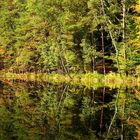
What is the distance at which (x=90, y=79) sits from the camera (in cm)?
4722

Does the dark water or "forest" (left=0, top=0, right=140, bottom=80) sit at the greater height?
"forest" (left=0, top=0, right=140, bottom=80)

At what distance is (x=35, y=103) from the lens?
29.9m

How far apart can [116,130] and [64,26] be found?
113 feet

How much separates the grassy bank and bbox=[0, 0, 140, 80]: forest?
0.89m

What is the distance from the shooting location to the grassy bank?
4114cm

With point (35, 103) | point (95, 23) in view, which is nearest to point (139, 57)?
point (95, 23)

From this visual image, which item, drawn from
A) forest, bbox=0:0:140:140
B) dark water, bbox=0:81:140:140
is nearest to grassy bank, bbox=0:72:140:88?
forest, bbox=0:0:140:140

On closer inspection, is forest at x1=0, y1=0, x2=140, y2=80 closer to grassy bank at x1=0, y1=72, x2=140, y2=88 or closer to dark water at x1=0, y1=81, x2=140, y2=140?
grassy bank at x1=0, y1=72, x2=140, y2=88

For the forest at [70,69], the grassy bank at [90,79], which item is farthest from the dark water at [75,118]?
the grassy bank at [90,79]

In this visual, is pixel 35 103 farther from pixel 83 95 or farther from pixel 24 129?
pixel 24 129

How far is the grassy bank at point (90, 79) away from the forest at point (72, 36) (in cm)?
89

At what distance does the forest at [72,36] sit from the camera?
43.9 meters

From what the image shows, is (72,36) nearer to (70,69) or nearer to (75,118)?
(70,69)

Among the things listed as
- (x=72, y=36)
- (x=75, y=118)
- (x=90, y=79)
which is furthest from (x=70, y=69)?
(x=75, y=118)
